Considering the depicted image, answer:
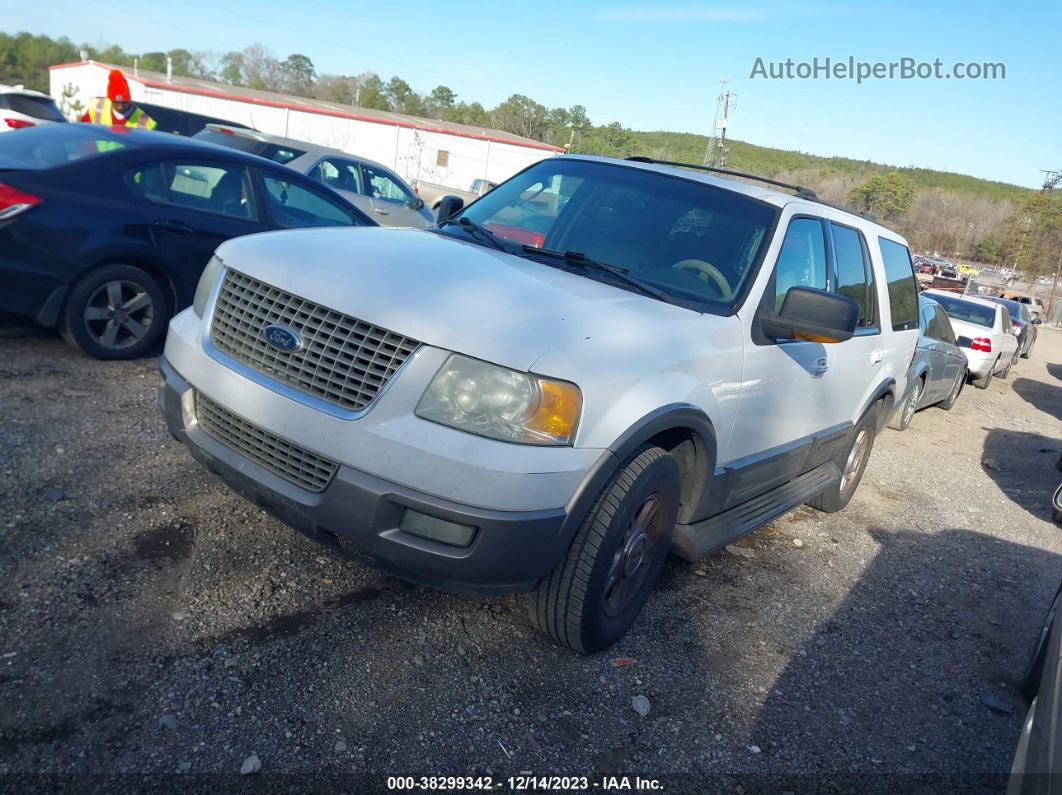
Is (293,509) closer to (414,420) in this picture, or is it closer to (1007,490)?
(414,420)

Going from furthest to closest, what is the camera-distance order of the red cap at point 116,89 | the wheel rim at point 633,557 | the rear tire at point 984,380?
the rear tire at point 984,380 → the red cap at point 116,89 → the wheel rim at point 633,557

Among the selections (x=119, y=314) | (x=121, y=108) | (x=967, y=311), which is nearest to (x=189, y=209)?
(x=119, y=314)

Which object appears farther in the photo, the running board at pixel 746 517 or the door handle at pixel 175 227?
the door handle at pixel 175 227

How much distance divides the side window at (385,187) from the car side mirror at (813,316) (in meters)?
8.88

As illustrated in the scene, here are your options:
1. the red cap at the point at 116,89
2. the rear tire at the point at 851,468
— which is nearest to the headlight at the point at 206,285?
the rear tire at the point at 851,468

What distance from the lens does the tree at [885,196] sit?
267 ft

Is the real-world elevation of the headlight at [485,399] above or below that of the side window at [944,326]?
above

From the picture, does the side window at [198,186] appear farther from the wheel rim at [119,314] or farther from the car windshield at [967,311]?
the car windshield at [967,311]

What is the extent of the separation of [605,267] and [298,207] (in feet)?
13.2

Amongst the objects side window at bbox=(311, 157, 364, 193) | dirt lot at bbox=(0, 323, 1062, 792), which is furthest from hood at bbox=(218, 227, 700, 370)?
side window at bbox=(311, 157, 364, 193)

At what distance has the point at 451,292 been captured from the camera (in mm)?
2861

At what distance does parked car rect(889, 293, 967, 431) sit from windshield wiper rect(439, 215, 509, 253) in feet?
19.7

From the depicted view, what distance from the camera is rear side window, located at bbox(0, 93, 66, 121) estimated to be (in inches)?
593

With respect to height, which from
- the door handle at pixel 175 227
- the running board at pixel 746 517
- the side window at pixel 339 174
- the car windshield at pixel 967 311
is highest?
the side window at pixel 339 174
